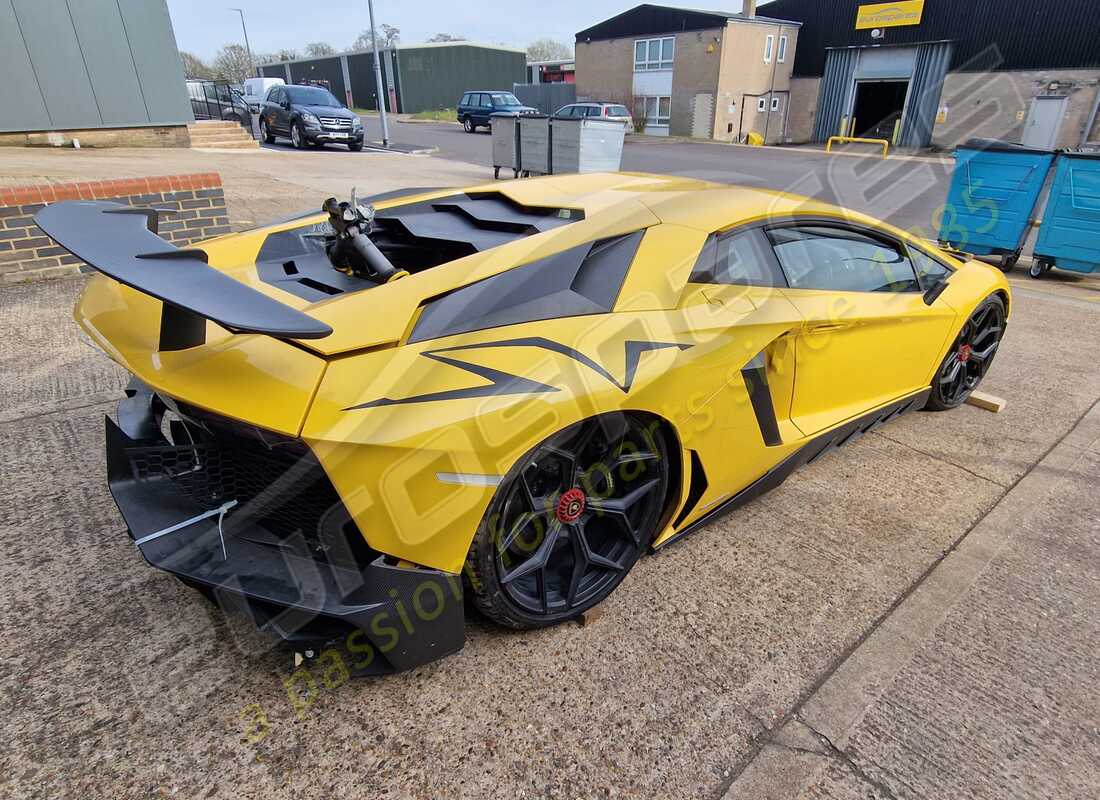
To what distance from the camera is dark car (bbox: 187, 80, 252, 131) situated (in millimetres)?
26031

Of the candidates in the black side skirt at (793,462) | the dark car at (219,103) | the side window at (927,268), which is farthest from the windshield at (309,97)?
the black side skirt at (793,462)

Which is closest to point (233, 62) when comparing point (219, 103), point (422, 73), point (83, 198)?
point (422, 73)

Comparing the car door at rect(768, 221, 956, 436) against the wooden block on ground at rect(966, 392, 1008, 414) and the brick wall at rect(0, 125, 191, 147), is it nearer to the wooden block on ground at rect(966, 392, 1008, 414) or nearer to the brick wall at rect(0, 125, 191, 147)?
the wooden block on ground at rect(966, 392, 1008, 414)

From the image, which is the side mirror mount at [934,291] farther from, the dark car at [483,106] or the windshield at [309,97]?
the dark car at [483,106]

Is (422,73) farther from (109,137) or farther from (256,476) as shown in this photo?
(256,476)

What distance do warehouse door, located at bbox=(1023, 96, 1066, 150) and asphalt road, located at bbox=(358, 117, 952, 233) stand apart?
199 inches

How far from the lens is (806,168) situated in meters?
19.9

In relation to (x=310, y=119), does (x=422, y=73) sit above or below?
above

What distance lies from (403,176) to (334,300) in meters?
A: 12.8

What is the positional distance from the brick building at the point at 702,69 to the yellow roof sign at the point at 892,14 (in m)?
3.95

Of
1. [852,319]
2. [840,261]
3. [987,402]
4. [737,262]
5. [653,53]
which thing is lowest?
[987,402]

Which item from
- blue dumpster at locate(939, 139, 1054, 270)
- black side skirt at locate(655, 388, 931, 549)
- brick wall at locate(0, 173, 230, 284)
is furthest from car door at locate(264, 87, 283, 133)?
black side skirt at locate(655, 388, 931, 549)

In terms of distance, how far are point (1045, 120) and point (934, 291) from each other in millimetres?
30475

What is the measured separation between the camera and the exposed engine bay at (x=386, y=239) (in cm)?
231
